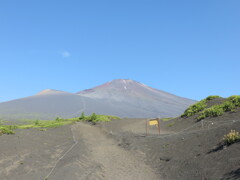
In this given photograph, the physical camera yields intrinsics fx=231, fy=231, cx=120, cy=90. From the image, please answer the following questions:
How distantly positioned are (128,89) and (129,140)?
168m

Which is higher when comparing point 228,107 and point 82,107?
point 82,107

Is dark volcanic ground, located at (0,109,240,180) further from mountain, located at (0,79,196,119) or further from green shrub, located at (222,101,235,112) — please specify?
mountain, located at (0,79,196,119)

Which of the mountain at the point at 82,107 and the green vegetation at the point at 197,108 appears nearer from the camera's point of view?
the green vegetation at the point at 197,108

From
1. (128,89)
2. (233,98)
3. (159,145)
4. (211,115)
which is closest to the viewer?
(159,145)

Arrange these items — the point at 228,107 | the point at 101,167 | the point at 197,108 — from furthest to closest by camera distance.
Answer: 1. the point at 197,108
2. the point at 228,107
3. the point at 101,167

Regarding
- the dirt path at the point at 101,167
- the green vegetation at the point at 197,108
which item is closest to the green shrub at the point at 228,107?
the green vegetation at the point at 197,108

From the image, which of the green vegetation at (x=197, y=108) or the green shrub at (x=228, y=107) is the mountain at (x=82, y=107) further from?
the green shrub at (x=228, y=107)

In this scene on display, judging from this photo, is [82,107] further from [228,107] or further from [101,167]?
[101,167]

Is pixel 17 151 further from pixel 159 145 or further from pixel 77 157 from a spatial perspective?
pixel 159 145

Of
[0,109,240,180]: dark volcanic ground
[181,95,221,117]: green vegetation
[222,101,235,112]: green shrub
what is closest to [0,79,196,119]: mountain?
[181,95,221,117]: green vegetation

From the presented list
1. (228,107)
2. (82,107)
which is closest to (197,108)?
(228,107)

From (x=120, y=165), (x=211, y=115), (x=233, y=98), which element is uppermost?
(x=233, y=98)

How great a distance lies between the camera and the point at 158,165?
42.5 ft

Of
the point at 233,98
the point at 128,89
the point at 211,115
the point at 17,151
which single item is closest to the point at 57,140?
the point at 17,151
